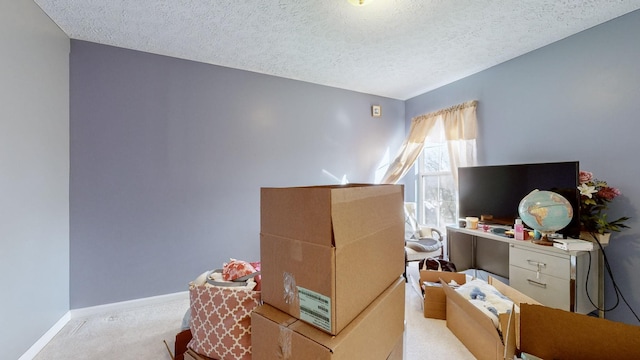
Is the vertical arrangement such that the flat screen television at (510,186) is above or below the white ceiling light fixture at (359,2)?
below

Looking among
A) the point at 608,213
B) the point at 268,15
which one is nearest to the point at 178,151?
the point at 268,15

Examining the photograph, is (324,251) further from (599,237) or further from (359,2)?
(599,237)

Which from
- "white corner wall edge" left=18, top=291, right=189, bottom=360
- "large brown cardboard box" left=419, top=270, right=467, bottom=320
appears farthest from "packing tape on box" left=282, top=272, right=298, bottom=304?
"white corner wall edge" left=18, top=291, right=189, bottom=360

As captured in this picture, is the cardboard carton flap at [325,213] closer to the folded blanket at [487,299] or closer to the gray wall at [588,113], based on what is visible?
the folded blanket at [487,299]

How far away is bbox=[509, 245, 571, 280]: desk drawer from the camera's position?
1719 millimetres

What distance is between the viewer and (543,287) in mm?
1839

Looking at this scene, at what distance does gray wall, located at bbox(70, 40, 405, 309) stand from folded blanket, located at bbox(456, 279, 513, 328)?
198 cm

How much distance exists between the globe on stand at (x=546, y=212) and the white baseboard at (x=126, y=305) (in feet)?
10.4

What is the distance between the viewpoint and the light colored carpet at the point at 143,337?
5.53 feet

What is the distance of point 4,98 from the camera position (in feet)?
4.83

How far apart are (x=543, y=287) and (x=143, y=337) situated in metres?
3.02

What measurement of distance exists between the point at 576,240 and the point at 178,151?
3.43 metres

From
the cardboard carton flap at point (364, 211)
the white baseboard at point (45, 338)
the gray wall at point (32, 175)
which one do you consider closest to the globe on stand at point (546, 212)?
the cardboard carton flap at point (364, 211)

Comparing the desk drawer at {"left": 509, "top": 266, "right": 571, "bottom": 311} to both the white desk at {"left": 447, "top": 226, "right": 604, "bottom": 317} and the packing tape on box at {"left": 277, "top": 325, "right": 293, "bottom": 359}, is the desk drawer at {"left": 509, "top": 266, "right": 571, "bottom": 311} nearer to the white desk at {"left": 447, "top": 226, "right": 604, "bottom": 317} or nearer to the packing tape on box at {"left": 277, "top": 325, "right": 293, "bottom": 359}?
the white desk at {"left": 447, "top": 226, "right": 604, "bottom": 317}
